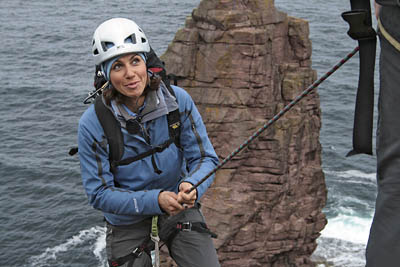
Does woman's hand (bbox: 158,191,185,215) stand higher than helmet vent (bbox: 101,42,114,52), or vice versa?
helmet vent (bbox: 101,42,114,52)

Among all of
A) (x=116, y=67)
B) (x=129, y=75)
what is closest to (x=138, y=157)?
(x=129, y=75)

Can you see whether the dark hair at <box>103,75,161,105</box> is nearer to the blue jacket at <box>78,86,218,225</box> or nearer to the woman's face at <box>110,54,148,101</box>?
the woman's face at <box>110,54,148,101</box>

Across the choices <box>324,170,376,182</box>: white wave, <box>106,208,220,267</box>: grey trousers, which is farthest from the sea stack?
<box>106,208,220,267</box>: grey trousers

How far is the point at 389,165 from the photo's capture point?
2.80m

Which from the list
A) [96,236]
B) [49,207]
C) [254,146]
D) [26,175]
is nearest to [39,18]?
[26,175]

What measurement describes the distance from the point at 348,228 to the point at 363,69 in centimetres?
4860

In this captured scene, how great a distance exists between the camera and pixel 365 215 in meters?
50.5

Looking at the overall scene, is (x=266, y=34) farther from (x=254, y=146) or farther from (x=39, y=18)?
(x=39, y=18)

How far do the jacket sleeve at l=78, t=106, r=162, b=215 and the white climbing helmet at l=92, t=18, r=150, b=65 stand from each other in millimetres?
629

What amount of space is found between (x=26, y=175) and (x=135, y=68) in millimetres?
54479

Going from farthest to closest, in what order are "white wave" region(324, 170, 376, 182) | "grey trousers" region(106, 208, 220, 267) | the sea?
"white wave" region(324, 170, 376, 182) < the sea < "grey trousers" region(106, 208, 220, 267)

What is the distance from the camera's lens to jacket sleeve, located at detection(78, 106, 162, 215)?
5.72 metres

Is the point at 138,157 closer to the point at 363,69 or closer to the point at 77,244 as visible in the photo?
the point at 363,69

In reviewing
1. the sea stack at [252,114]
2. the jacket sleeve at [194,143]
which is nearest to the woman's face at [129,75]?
the jacket sleeve at [194,143]
